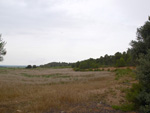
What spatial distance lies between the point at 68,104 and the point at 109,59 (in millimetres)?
85144

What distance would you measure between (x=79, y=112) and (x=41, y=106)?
2078 mm

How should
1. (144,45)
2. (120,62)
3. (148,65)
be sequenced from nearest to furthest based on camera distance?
(148,65) → (144,45) → (120,62)

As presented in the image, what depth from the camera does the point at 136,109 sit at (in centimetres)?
577

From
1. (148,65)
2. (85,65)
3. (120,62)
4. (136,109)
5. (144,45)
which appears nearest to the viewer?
(148,65)

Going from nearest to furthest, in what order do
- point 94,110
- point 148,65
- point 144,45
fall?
point 148,65, point 94,110, point 144,45

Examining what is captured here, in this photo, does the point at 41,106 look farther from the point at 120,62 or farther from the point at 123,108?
the point at 120,62

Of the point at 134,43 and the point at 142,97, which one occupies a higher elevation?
the point at 134,43

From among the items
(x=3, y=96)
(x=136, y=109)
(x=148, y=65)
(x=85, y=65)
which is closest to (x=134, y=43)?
(x=148, y=65)

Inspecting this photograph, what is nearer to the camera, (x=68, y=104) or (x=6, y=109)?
(x=6, y=109)

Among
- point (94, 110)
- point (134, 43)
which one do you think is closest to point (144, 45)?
point (134, 43)

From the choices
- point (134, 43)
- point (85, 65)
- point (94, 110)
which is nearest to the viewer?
point (94, 110)

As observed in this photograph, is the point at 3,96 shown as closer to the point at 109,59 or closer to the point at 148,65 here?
the point at 148,65

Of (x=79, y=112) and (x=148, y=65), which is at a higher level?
(x=148, y=65)

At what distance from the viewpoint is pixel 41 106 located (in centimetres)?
650
